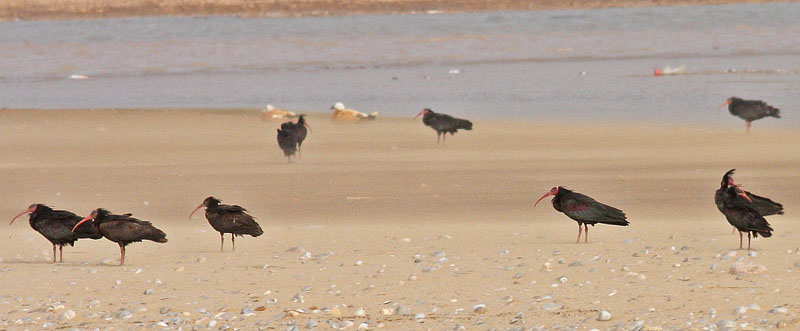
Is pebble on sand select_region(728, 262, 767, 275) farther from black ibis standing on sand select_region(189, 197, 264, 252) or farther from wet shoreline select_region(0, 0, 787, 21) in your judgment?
wet shoreline select_region(0, 0, 787, 21)

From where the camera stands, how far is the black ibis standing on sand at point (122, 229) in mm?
9461

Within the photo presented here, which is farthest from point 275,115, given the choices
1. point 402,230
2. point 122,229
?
point 122,229

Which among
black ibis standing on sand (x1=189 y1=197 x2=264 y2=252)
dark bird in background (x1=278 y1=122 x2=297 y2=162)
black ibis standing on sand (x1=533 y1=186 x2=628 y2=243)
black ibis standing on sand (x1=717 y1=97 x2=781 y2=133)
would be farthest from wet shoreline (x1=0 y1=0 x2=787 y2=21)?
black ibis standing on sand (x1=533 y1=186 x2=628 y2=243)

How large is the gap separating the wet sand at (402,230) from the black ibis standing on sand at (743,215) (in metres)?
0.19

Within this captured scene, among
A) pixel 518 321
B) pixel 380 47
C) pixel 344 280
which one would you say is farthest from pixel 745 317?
pixel 380 47

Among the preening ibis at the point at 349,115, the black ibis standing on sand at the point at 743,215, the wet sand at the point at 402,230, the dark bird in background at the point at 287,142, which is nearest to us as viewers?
the wet sand at the point at 402,230

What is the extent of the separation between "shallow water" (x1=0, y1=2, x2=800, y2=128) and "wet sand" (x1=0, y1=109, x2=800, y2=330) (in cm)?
385

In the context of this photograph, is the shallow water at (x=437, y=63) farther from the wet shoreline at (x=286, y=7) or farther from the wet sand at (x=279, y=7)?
the wet sand at (x=279, y=7)

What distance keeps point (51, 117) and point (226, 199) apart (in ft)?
30.1

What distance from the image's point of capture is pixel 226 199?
12891 mm

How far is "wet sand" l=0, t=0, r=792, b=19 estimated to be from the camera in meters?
66.0

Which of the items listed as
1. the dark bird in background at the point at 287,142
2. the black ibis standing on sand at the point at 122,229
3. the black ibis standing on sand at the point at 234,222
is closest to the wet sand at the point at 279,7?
the dark bird in background at the point at 287,142

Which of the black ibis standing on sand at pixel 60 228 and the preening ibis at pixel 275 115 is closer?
the black ibis standing on sand at pixel 60 228

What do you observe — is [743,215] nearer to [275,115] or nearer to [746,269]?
[746,269]
